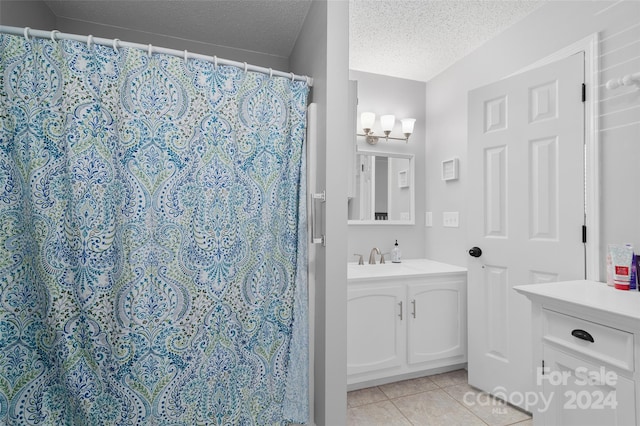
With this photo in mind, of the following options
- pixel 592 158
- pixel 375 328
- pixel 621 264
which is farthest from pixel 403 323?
pixel 592 158

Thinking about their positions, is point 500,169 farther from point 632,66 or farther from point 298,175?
point 298,175

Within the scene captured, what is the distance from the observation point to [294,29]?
196cm

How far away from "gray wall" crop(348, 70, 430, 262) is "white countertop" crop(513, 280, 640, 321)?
135 centimetres

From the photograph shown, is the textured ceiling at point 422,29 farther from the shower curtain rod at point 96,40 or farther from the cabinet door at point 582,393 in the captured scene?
the cabinet door at point 582,393

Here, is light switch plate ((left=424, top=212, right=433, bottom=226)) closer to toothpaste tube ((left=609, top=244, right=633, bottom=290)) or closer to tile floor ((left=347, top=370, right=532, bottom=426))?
tile floor ((left=347, top=370, right=532, bottom=426))

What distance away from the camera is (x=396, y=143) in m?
2.88

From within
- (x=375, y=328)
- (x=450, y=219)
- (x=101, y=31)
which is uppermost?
(x=101, y=31)

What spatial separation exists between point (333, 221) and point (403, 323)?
3.82ft

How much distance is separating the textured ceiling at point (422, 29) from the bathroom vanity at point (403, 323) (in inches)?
67.7

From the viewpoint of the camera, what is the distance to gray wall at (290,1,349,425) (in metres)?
1.50

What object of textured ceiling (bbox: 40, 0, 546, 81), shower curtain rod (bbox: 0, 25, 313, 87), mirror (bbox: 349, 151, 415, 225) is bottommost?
mirror (bbox: 349, 151, 415, 225)

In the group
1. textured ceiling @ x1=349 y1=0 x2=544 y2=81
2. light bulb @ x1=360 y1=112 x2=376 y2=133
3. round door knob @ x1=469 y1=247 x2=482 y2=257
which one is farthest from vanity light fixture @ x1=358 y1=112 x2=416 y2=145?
round door knob @ x1=469 y1=247 x2=482 y2=257

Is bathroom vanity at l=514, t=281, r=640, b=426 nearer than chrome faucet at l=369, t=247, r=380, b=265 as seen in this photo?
Yes

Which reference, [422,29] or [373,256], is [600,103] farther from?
[373,256]
